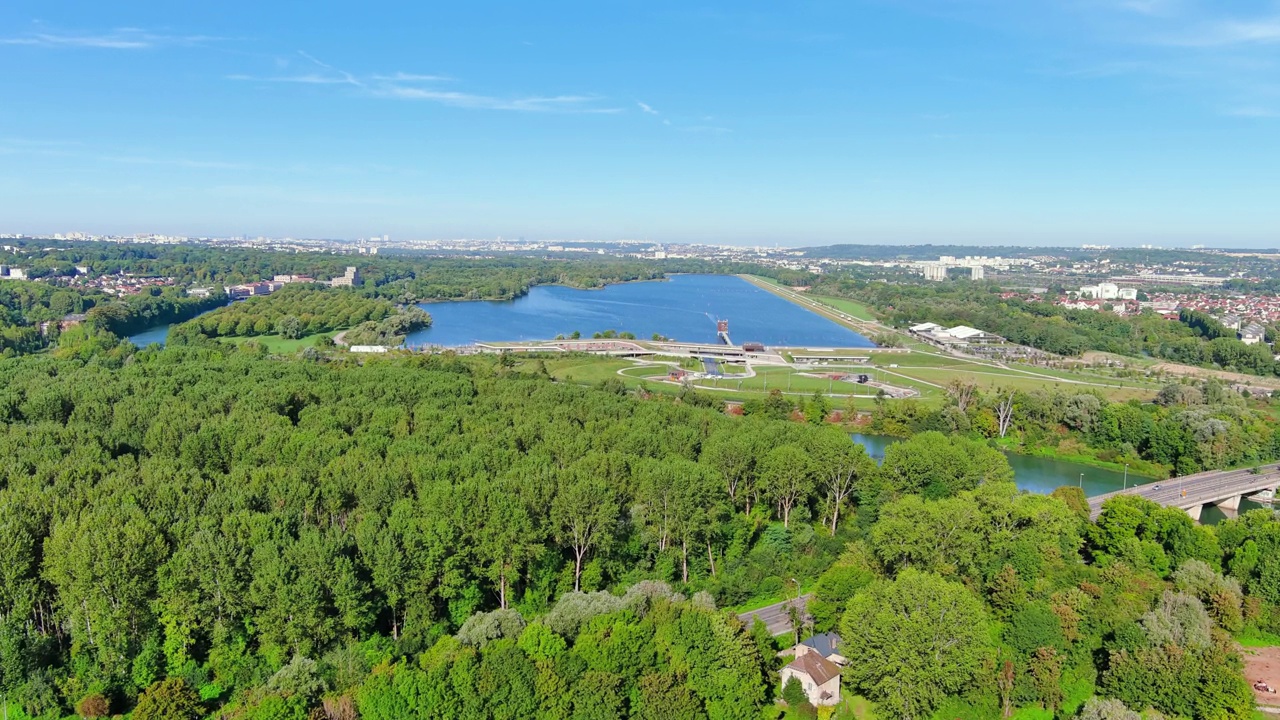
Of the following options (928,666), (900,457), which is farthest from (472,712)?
(900,457)

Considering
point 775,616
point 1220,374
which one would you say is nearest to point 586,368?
point 775,616

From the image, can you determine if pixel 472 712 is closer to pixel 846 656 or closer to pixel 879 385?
pixel 846 656

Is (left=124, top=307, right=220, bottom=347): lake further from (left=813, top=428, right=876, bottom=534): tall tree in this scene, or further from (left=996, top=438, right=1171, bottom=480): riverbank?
(left=996, top=438, right=1171, bottom=480): riverbank

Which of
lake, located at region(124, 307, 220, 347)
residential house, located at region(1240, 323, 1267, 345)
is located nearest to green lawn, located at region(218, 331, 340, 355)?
lake, located at region(124, 307, 220, 347)

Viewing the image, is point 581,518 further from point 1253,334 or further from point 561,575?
point 1253,334

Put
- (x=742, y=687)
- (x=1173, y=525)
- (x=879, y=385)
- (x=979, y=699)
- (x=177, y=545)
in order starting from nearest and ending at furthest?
(x=742, y=687) → (x=979, y=699) → (x=177, y=545) → (x=1173, y=525) → (x=879, y=385)

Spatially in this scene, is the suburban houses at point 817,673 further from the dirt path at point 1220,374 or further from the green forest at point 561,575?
the dirt path at point 1220,374
